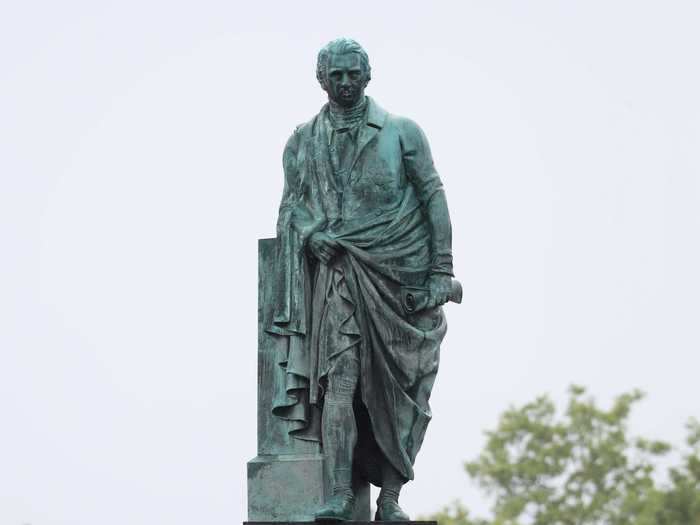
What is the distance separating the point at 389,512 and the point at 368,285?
5.29 ft

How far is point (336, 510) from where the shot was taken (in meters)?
13.8

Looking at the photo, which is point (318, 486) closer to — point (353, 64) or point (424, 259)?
point (424, 259)

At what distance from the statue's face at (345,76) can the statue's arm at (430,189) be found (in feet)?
1.52

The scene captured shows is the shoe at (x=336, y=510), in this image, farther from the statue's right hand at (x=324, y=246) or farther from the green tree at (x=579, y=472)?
the green tree at (x=579, y=472)

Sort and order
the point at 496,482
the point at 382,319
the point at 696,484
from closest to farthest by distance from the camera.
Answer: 1. the point at 382,319
2. the point at 696,484
3. the point at 496,482

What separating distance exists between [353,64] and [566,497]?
28098 millimetres

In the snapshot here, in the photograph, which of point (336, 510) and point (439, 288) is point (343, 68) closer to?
point (439, 288)

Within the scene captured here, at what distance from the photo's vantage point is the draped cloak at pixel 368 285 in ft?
46.4

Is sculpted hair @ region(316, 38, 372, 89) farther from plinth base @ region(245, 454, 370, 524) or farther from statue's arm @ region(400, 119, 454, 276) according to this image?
plinth base @ region(245, 454, 370, 524)

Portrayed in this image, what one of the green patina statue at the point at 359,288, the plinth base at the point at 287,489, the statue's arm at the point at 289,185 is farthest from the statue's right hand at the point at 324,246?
the plinth base at the point at 287,489

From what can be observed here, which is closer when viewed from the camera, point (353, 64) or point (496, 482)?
point (353, 64)

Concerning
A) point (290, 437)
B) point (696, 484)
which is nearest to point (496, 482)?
point (696, 484)

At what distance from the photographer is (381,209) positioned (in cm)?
1430

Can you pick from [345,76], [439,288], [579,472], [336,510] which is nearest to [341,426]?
[336,510]
